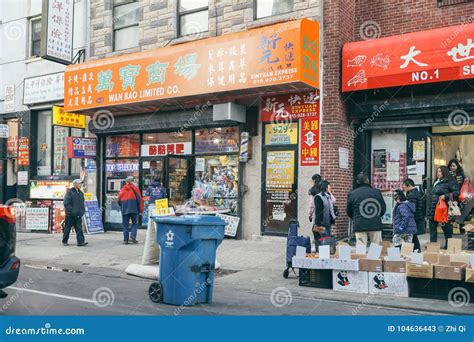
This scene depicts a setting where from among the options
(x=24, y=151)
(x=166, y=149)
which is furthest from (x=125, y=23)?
(x=24, y=151)

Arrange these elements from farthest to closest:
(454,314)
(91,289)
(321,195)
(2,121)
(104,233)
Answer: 1. (2,121)
2. (104,233)
3. (321,195)
4. (91,289)
5. (454,314)

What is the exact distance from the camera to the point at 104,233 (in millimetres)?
17062

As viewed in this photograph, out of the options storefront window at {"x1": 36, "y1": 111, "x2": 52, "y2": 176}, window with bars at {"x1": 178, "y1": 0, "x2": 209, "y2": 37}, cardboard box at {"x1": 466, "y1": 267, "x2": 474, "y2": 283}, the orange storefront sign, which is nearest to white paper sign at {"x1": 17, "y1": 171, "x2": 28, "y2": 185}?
storefront window at {"x1": 36, "y1": 111, "x2": 52, "y2": 176}

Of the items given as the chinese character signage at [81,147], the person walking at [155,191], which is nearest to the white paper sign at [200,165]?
the person walking at [155,191]

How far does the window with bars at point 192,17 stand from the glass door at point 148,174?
3.82 metres

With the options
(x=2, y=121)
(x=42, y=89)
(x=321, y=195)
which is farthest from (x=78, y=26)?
(x=321, y=195)

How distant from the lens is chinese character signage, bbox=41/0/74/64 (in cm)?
1600

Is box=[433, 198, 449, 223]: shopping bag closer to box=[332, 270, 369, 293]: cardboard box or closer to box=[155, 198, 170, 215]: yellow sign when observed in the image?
box=[332, 270, 369, 293]: cardboard box

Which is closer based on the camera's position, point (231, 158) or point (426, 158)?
point (426, 158)

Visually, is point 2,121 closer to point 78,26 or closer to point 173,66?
point 78,26

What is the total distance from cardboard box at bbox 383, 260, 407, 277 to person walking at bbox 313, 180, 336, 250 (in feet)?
6.03

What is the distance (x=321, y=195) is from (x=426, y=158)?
3.90 metres

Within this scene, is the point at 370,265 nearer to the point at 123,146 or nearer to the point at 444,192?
the point at 444,192

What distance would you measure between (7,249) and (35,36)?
15549 millimetres
